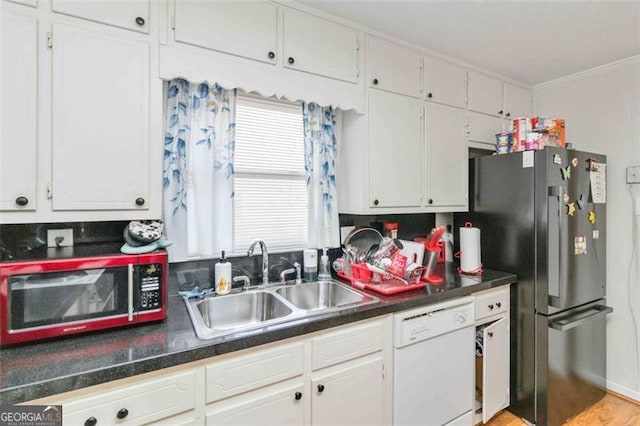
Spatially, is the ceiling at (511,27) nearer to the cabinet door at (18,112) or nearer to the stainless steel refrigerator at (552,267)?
the stainless steel refrigerator at (552,267)

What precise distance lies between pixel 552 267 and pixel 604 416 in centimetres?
116

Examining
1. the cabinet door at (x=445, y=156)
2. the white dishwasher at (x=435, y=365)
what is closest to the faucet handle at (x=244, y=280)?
the white dishwasher at (x=435, y=365)

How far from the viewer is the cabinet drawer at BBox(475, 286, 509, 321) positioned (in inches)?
76.1

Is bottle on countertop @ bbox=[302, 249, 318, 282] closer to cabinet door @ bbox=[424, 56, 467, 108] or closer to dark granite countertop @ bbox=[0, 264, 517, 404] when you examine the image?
dark granite countertop @ bbox=[0, 264, 517, 404]

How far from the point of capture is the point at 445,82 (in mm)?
2281

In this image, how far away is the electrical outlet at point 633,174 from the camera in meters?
2.25

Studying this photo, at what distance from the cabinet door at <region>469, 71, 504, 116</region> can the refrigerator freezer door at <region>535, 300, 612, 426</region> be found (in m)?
1.54

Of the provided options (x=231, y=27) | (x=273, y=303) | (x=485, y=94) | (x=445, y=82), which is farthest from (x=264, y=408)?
(x=485, y=94)

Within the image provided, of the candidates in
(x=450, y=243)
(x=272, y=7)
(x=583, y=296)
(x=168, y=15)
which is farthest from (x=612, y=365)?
(x=168, y=15)

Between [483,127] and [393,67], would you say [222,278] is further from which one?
[483,127]

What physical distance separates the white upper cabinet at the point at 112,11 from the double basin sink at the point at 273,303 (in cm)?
124

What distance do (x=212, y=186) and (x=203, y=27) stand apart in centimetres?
76

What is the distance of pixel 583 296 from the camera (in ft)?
6.93

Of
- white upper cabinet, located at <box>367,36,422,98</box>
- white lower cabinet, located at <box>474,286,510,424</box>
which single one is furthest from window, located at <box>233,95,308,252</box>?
white lower cabinet, located at <box>474,286,510,424</box>
